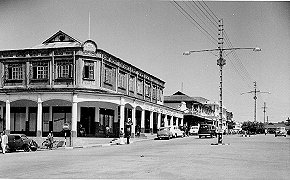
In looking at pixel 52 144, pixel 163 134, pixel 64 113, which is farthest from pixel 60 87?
pixel 163 134

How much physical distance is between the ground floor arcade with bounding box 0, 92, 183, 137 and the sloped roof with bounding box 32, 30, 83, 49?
6377 millimetres

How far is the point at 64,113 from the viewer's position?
43.2 metres

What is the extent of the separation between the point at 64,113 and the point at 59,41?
856 centimetres

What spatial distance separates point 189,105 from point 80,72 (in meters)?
47.1

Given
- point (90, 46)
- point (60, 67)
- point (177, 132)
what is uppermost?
point (90, 46)

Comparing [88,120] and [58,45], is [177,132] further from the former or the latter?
[58,45]

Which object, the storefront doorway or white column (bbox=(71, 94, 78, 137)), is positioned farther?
the storefront doorway

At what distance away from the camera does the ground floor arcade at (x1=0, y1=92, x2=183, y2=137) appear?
3974 cm

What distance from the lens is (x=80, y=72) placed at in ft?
140

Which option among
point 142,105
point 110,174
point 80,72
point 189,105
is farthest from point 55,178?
point 189,105

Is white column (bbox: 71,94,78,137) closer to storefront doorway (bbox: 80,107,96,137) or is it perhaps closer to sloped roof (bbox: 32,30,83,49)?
storefront doorway (bbox: 80,107,96,137)

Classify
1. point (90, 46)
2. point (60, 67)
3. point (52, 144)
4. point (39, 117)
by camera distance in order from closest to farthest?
point (52, 144)
point (39, 117)
point (90, 46)
point (60, 67)

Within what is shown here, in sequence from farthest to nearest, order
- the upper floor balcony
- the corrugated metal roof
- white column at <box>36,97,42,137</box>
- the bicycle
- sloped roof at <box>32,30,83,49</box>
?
sloped roof at <box>32,30,83,49</box> < the corrugated metal roof < the upper floor balcony < white column at <box>36,97,42,137</box> < the bicycle

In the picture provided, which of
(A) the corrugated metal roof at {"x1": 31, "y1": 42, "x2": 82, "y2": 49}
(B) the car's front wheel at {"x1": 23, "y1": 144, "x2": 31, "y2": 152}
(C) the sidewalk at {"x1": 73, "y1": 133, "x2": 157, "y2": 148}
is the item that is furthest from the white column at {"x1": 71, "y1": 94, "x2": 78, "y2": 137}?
(A) the corrugated metal roof at {"x1": 31, "y1": 42, "x2": 82, "y2": 49}
